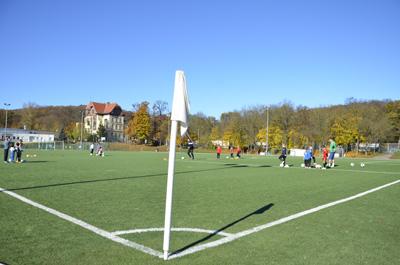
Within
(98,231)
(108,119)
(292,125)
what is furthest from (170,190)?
(108,119)

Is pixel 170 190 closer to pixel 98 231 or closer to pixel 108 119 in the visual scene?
pixel 98 231

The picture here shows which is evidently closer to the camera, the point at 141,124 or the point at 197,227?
the point at 197,227

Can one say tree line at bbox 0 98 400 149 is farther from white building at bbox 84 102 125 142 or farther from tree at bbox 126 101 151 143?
white building at bbox 84 102 125 142

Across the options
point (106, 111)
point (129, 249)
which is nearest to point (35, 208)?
point (129, 249)

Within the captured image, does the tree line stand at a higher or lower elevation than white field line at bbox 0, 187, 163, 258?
higher

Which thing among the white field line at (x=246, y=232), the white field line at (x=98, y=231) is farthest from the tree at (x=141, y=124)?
the white field line at (x=246, y=232)

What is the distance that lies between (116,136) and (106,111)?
10.4m

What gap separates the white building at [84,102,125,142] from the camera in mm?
136875

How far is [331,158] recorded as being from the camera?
27.0 m

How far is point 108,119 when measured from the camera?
5379 inches

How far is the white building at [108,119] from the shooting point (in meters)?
137

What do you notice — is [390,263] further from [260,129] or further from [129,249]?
[260,129]

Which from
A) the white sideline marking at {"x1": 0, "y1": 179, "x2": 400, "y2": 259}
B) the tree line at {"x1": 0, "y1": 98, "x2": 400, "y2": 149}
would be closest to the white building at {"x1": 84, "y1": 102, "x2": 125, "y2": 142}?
the tree line at {"x1": 0, "y1": 98, "x2": 400, "y2": 149}

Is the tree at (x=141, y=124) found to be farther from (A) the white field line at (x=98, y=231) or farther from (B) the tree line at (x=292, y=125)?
(A) the white field line at (x=98, y=231)
